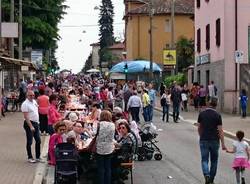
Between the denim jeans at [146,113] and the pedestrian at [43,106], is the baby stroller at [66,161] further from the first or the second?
the denim jeans at [146,113]

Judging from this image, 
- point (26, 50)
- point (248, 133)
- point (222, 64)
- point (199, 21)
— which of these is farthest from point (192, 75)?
point (248, 133)

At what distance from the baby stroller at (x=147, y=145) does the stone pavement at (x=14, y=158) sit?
9.97 feet

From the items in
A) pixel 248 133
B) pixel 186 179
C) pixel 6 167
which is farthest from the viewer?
pixel 248 133

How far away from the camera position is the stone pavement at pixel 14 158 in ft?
47.2

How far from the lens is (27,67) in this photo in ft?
135

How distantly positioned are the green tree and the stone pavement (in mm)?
41570

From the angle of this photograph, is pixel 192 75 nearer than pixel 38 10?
Yes

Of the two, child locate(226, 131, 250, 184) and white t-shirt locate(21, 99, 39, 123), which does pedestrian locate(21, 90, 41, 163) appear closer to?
white t-shirt locate(21, 99, 39, 123)

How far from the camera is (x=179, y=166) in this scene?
1717 centimetres

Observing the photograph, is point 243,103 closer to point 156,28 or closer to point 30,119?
point 30,119

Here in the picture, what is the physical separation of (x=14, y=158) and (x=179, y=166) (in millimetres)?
4321

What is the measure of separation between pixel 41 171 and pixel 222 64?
85.6ft

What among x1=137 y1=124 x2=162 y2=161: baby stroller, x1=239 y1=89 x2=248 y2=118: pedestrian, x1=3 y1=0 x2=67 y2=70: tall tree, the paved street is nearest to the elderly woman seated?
the paved street

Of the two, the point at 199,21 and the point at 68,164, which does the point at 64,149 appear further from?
the point at 199,21
